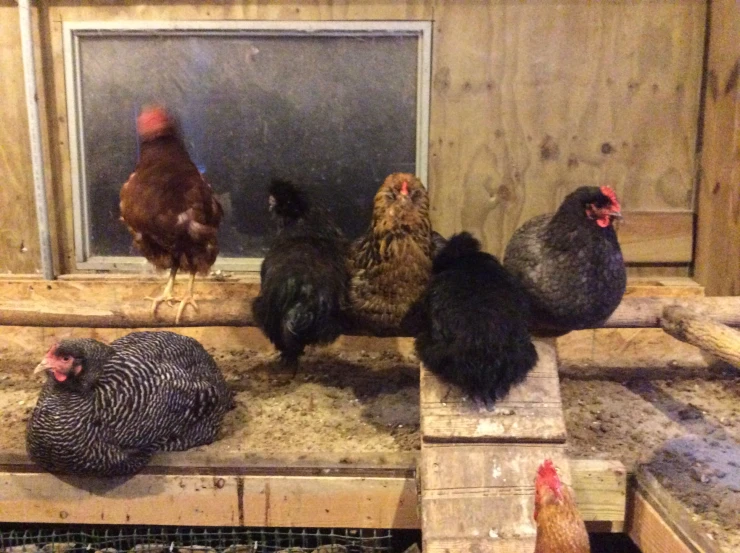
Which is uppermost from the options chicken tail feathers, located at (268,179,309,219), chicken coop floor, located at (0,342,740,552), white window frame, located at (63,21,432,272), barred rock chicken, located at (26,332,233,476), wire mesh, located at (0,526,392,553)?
white window frame, located at (63,21,432,272)

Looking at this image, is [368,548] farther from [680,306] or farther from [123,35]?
[123,35]

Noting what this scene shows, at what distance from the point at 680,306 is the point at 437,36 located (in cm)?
150

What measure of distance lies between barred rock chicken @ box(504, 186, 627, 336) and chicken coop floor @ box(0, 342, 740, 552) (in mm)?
439

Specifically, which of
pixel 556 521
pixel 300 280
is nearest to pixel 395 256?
pixel 300 280

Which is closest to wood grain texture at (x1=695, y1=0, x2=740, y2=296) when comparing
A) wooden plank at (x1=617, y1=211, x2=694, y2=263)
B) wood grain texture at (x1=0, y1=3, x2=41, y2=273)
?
wooden plank at (x1=617, y1=211, x2=694, y2=263)

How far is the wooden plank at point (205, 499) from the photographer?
1955 millimetres

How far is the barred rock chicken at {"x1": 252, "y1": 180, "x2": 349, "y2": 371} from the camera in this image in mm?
2184

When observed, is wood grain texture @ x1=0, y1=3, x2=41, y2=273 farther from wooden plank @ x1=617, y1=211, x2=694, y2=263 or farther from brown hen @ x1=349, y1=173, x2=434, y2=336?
wooden plank @ x1=617, y1=211, x2=694, y2=263

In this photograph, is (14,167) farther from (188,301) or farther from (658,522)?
(658,522)

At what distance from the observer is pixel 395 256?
215 cm

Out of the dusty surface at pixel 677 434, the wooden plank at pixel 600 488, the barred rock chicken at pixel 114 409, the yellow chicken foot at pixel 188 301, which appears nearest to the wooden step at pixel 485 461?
the wooden plank at pixel 600 488

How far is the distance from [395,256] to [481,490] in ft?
2.64

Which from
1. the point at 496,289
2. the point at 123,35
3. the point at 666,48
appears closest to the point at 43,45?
the point at 123,35

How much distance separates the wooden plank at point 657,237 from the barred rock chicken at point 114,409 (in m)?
1.96
